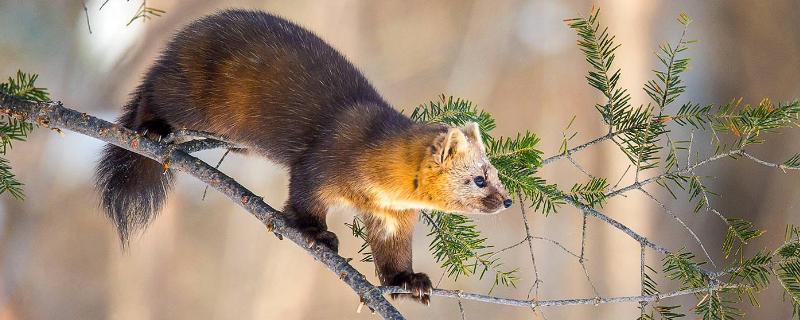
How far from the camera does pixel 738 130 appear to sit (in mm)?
1106

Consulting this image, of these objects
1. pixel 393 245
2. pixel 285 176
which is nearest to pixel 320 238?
pixel 393 245

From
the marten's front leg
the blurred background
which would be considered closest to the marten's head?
the marten's front leg

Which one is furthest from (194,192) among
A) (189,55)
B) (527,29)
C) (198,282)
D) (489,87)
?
(189,55)

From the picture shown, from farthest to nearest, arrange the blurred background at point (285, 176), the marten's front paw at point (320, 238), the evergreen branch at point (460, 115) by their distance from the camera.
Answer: the blurred background at point (285, 176), the evergreen branch at point (460, 115), the marten's front paw at point (320, 238)

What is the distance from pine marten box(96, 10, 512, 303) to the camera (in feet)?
4.17

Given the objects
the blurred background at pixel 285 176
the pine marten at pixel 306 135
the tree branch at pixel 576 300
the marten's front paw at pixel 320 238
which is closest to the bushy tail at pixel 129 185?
the pine marten at pixel 306 135

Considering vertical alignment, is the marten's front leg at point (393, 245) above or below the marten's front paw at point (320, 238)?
above

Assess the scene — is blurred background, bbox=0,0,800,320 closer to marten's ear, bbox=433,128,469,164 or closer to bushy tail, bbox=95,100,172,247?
bushy tail, bbox=95,100,172,247

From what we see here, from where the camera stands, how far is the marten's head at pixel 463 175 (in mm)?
1223

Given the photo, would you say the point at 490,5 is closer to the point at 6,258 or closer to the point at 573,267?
the point at 573,267

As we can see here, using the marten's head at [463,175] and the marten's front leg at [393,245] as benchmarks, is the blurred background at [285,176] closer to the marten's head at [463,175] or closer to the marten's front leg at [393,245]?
the marten's front leg at [393,245]

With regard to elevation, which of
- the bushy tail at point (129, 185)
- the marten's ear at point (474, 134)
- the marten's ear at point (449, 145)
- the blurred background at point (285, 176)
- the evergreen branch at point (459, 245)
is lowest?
the evergreen branch at point (459, 245)

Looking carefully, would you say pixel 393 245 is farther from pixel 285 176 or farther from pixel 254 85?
pixel 285 176

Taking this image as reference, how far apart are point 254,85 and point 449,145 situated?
443 mm
